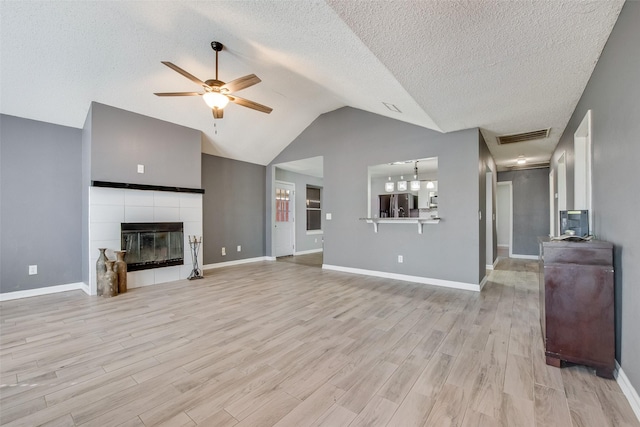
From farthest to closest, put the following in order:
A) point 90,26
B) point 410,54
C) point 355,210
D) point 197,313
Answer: point 355,210, point 197,313, point 90,26, point 410,54

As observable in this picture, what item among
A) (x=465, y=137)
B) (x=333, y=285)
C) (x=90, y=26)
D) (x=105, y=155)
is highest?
(x=90, y=26)

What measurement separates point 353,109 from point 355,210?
203 cm

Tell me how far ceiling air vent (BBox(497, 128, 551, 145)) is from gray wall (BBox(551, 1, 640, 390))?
7.44ft

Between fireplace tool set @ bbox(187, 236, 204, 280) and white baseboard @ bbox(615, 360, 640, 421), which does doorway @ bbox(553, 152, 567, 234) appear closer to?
white baseboard @ bbox(615, 360, 640, 421)

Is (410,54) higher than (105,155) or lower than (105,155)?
higher

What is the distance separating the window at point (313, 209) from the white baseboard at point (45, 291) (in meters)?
5.51

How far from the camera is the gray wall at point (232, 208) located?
5.72m

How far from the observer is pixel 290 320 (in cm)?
286

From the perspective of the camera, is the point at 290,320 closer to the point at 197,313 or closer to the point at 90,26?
the point at 197,313

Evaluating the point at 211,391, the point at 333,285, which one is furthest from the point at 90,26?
the point at 333,285

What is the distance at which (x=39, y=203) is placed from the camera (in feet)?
13.0

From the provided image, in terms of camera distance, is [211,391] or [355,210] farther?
[355,210]

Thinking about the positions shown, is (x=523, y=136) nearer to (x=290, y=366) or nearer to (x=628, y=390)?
(x=628, y=390)

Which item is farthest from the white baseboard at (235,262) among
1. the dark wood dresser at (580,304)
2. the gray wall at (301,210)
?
the dark wood dresser at (580,304)
